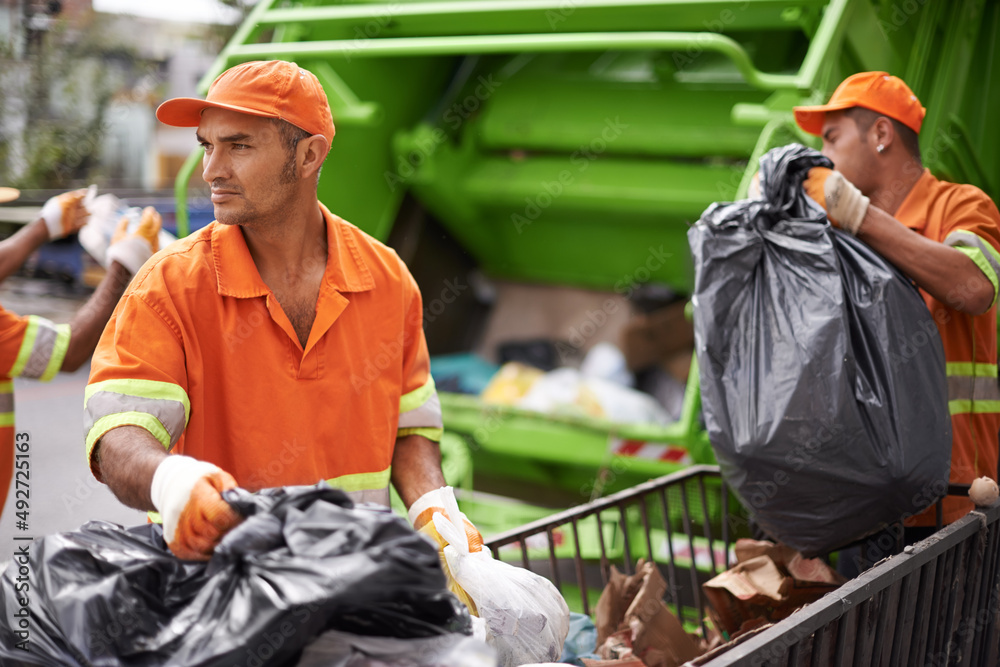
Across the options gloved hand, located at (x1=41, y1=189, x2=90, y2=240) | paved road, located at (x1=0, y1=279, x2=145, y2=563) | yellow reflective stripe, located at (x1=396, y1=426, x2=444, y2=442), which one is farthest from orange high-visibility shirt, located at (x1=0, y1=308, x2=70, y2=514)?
yellow reflective stripe, located at (x1=396, y1=426, x2=444, y2=442)

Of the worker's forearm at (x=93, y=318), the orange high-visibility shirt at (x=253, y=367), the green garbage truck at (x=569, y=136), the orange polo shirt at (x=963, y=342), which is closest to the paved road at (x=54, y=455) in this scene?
the worker's forearm at (x=93, y=318)

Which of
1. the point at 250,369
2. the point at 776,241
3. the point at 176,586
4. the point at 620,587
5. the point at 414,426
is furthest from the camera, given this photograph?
the point at 620,587

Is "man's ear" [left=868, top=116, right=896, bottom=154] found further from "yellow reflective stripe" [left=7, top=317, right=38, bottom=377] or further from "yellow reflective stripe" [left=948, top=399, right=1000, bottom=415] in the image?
"yellow reflective stripe" [left=7, top=317, right=38, bottom=377]

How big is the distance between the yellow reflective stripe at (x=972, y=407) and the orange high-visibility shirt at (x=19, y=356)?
7.08 feet

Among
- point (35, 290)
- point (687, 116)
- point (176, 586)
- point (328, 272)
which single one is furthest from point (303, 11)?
point (35, 290)

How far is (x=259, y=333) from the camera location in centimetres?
164

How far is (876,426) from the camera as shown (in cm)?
201

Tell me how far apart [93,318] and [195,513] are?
4.07ft

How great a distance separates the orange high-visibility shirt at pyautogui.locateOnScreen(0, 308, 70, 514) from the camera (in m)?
2.24

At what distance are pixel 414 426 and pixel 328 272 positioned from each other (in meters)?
0.39

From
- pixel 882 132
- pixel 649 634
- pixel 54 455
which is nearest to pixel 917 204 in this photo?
pixel 882 132

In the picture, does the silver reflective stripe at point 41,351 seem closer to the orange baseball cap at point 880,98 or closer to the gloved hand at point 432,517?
the gloved hand at point 432,517

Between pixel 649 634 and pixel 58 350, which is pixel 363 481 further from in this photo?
pixel 58 350

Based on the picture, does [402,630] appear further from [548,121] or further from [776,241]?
[548,121]
